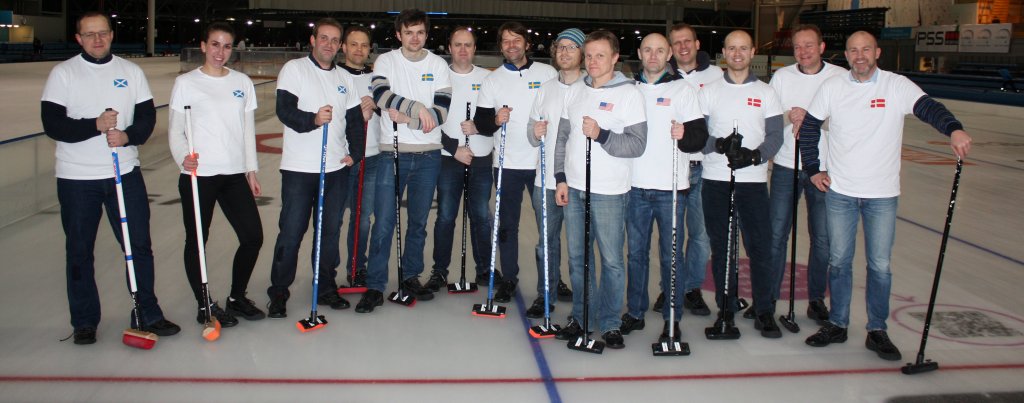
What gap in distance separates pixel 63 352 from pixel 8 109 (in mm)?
13214

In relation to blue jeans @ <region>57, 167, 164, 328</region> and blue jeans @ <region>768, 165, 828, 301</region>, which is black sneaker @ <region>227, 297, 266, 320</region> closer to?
blue jeans @ <region>57, 167, 164, 328</region>

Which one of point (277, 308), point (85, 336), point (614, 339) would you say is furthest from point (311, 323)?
point (614, 339)

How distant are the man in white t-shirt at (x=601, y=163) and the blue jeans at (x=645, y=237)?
5.1 inches

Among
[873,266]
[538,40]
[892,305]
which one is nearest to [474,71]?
[873,266]

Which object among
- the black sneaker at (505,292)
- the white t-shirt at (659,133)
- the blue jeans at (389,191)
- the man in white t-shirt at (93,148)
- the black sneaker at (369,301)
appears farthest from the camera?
the black sneaker at (505,292)

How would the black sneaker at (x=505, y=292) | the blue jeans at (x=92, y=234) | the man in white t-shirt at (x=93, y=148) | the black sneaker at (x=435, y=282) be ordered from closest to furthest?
the man in white t-shirt at (x=93, y=148) → the blue jeans at (x=92, y=234) → the black sneaker at (x=505, y=292) → the black sneaker at (x=435, y=282)

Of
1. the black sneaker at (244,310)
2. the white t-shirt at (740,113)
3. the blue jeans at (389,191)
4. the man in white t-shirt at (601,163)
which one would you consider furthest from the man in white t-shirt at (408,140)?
the white t-shirt at (740,113)

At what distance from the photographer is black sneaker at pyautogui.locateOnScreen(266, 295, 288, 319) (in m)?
4.59

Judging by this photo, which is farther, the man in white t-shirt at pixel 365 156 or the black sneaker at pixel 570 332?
the man in white t-shirt at pixel 365 156

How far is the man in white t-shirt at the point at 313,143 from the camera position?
441cm

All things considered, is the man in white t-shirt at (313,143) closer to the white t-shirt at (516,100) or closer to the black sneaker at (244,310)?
the black sneaker at (244,310)

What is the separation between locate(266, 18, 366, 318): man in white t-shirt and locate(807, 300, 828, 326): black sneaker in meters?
2.56

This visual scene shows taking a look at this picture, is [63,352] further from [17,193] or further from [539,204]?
[17,193]

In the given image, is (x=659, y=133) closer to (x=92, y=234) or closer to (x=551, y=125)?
(x=551, y=125)
